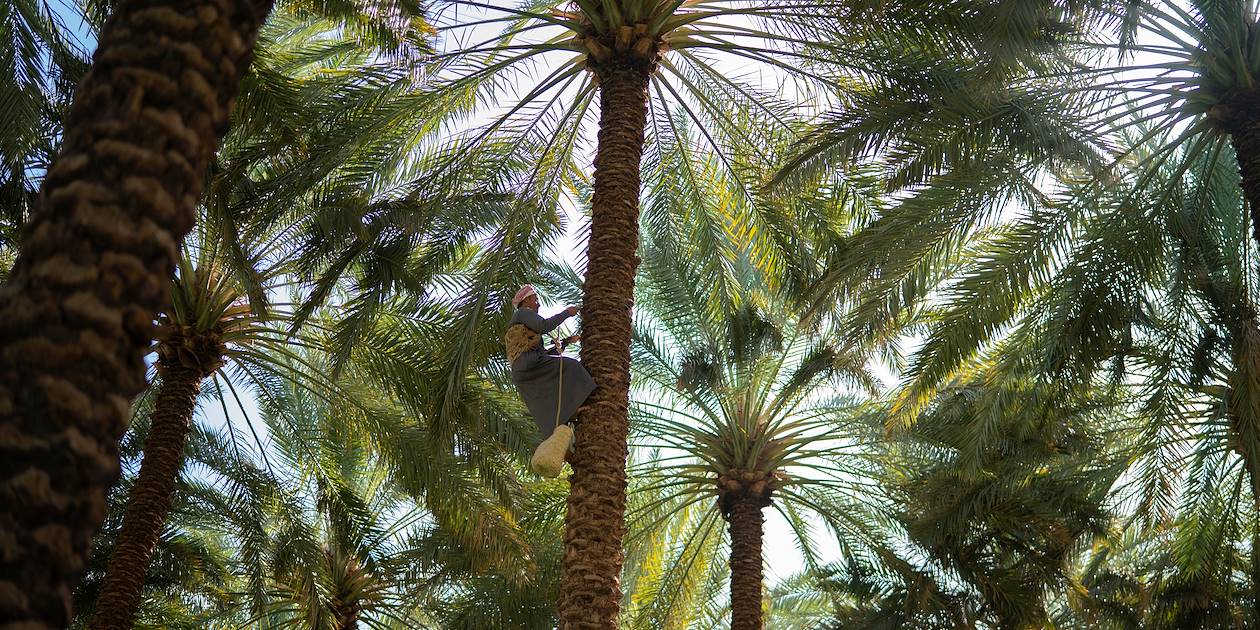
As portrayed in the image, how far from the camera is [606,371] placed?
8125 mm

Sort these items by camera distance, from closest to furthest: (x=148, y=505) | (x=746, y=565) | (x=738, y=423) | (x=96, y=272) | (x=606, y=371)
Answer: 1. (x=96, y=272)
2. (x=606, y=371)
3. (x=148, y=505)
4. (x=746, y=565)
5. (x=738, y=423)

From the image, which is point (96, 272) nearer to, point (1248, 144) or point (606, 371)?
point (606, 371)

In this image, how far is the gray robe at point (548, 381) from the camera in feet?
26.1

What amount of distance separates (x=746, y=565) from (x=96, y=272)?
37.2 ft

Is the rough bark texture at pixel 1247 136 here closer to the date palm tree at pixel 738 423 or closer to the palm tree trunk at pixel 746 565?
the date palm tree at pixel 738 423

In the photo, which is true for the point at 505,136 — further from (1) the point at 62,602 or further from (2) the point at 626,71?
(1) the point at 62,602

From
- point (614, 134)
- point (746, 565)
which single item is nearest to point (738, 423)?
point (746, 565)

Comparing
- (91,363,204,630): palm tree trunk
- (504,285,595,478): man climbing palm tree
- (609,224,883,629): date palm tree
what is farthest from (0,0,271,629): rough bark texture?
(609,224,883,629): date palm tree

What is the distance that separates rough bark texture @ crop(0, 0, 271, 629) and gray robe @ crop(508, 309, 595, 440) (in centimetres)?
428

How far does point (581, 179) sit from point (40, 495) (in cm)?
1003

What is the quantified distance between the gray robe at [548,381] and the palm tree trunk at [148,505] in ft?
18.8

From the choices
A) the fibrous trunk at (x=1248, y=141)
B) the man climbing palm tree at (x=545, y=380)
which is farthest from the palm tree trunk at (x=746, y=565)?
the fibrous trunk at (x=1248, y=141)

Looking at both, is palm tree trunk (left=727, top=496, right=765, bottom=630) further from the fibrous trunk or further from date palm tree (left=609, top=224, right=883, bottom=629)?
the fibrous trunk

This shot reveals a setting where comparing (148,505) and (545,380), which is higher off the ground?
(148,505)
